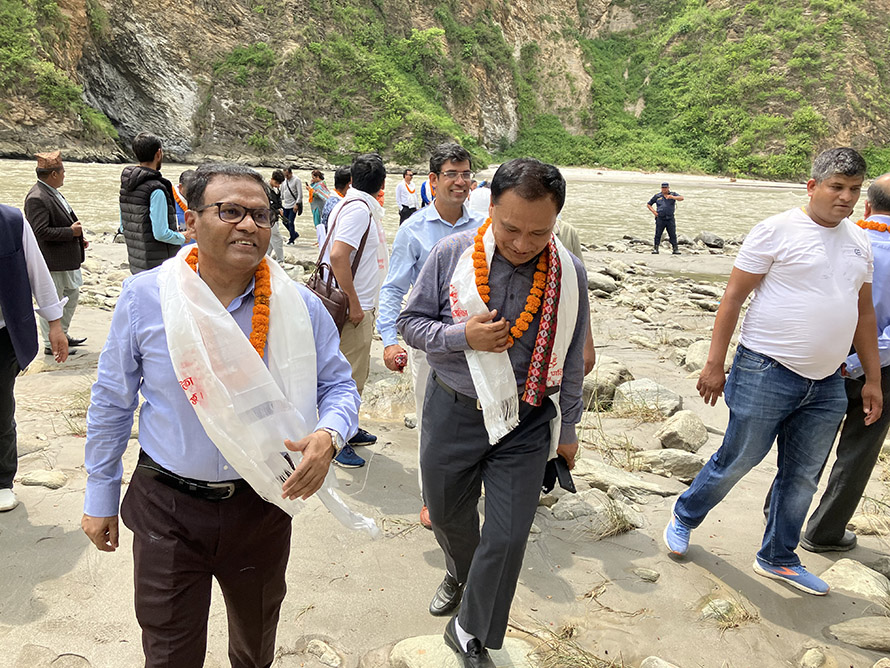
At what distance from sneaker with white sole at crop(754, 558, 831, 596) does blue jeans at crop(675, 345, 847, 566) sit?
0.03 metres

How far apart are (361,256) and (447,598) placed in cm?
217

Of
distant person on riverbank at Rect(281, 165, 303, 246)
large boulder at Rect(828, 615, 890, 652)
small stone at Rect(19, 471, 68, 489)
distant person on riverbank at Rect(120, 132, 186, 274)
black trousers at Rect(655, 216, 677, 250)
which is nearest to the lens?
large boulder at Rect(828, 615, 890, 652)

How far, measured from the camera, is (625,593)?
9.98ft

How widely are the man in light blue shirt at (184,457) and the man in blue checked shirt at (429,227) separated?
1.58 m

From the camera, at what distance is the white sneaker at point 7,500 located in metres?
3.44

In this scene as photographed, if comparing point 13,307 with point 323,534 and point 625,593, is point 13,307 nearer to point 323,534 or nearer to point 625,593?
point 323,534

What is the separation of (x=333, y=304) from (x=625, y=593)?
7.05ft

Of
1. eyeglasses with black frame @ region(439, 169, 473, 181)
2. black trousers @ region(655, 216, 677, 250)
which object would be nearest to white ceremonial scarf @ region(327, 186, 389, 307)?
eyeglasses with black frame @ region(439, 169, 473, 181)

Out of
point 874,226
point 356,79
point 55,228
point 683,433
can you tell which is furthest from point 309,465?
point 356,79

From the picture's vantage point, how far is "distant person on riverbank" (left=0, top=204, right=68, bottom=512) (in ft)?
10.5

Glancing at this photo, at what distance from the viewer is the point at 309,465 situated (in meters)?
1.73

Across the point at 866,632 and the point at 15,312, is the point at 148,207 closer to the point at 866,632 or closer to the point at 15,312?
the point at 15,312

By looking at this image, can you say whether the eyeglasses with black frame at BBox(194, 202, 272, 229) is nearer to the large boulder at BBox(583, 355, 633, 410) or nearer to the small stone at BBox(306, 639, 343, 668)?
the small stone at BBox(306, 639, 343, 668)

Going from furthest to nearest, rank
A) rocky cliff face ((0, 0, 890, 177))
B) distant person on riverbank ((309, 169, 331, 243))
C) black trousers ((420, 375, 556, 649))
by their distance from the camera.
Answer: rocky cliff face ((0, 0, 890, 177)) → distant person on riverbank ((309, 169, 331, 243)) → black trousers ((420, 375, 556, 649))
